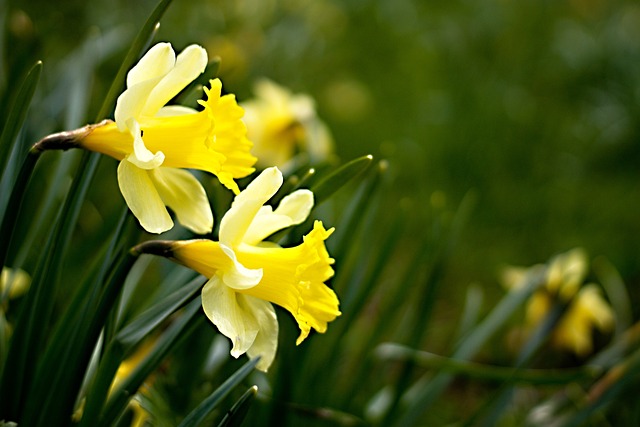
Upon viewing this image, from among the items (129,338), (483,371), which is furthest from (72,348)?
(483,371)

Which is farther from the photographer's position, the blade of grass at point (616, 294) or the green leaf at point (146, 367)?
the blade of grass at point (616, 294)

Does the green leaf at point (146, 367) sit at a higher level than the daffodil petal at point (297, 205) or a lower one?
lower

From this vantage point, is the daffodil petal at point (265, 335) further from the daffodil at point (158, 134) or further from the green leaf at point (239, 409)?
the daffodil at point (158, 134)

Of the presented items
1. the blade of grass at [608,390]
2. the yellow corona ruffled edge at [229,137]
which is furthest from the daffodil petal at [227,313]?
the blade of grass at [608,390]

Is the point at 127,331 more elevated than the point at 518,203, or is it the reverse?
the point at 127,331

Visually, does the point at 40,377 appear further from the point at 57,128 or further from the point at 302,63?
the point at 302,63

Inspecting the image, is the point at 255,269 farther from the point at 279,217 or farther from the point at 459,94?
the point at 459,94

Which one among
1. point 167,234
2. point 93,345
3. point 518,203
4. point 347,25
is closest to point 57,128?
point 167,234
